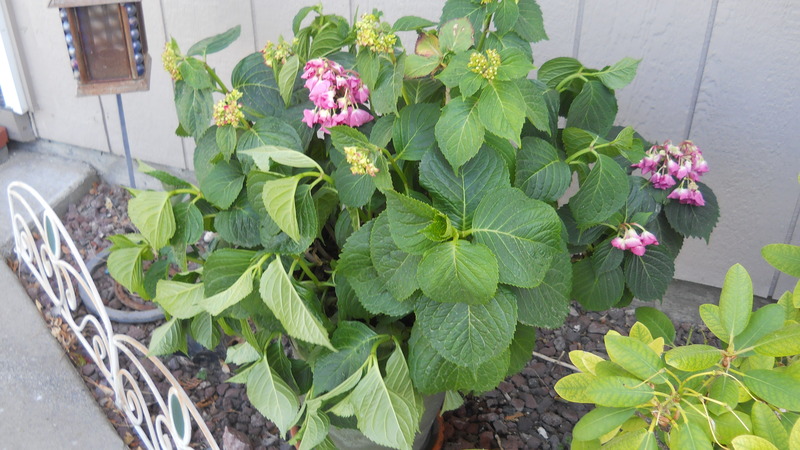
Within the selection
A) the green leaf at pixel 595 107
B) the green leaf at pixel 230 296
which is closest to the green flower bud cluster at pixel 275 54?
the green leaf at pixel 230 296

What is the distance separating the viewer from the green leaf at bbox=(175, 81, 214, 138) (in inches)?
44.1

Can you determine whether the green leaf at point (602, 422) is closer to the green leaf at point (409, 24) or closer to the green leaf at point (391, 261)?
the green leaf at point (391, 261)

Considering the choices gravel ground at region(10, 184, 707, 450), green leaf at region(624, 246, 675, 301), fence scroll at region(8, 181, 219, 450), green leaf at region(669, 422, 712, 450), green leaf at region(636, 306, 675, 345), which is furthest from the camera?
gravel ground at region(10, 184, 707, 450)

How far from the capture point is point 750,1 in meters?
1.34

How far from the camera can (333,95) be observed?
1.02 m

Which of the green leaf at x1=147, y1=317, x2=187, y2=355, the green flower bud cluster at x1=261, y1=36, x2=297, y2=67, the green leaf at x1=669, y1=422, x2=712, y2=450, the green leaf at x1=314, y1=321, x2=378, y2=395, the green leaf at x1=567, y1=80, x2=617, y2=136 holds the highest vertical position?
the green flower bud cluster at x1=261, y1=36, x2=297, y2=67

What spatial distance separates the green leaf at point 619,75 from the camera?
110cm

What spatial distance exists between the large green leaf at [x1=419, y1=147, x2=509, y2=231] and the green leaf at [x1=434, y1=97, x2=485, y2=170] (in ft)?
0.14

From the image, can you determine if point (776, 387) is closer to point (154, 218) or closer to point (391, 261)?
point (391, 261)

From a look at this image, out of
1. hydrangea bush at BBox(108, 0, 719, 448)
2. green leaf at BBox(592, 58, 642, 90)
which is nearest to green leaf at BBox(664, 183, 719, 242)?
hydrangea bush at BBox(108, 0, 719, 448)

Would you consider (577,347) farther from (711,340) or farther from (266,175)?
(266,175)

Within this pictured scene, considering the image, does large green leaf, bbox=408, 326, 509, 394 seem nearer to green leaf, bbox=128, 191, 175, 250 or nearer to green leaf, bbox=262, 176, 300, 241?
green leaf, bbox=262, 176, 300, 241

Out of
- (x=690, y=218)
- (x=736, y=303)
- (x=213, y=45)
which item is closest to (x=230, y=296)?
(x=213, y=45)

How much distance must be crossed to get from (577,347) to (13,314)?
4.64 ft
